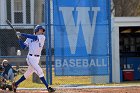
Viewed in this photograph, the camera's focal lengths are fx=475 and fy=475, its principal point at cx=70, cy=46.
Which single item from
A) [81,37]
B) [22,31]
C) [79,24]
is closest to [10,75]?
[81,37]

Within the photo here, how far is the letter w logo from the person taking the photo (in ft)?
59.7

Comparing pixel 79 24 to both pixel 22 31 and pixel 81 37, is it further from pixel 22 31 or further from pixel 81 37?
pixel 22 31

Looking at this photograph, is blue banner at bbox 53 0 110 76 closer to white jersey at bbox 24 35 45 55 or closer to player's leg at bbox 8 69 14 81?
player's leg at bbox 8 69 14 81

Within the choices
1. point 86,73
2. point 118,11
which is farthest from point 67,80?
point 118,11

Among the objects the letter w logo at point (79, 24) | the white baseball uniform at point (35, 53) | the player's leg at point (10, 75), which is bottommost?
the player's leg at point (10, 75)

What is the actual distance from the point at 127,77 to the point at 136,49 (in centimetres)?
170

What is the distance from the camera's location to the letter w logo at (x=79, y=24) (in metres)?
18.2

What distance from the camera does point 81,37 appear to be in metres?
18.3

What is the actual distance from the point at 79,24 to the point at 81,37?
510 mm

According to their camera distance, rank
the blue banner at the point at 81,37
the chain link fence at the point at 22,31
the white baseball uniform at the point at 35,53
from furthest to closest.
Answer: the chain link fence at the point at 22,31, the blue banner at the point at 81,37, the white baseball uniform at the point at 35,53

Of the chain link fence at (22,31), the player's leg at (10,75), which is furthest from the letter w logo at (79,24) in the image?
the player's leg at (10,75)

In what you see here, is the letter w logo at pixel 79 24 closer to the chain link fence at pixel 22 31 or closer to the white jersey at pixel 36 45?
the chain link fence at pixel 22 31

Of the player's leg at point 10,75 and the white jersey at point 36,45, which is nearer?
the white jersey at point 36,45

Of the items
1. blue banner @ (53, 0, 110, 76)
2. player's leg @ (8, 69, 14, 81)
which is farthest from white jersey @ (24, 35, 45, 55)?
blue banner @ (53, 0, 110, 76)
